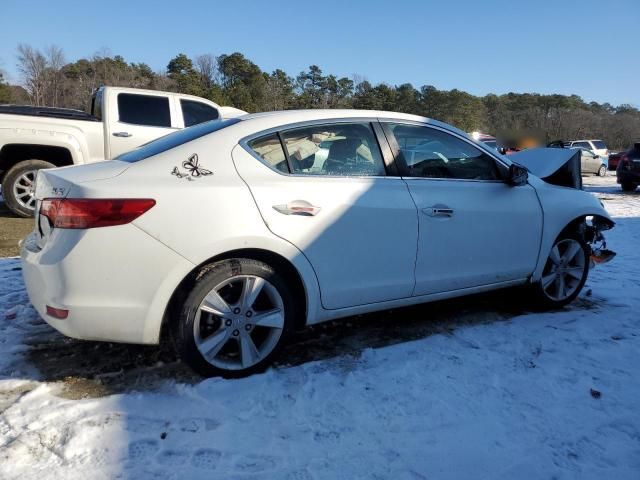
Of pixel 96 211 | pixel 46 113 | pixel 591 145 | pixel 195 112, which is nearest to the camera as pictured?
pixel 96 211

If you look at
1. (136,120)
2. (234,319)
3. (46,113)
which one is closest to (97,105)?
(136,120)

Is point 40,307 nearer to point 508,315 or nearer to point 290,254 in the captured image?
point 290,254

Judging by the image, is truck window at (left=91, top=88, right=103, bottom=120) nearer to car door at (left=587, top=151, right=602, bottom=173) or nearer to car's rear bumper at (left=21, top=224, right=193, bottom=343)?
car's rear bumper at (left=21, top=224, right=193, bottom=343)

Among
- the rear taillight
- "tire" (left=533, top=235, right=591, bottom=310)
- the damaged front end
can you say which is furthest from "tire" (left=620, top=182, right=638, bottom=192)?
the rear taillight

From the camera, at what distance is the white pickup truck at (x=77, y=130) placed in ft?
21.5

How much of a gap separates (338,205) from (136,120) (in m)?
5.75

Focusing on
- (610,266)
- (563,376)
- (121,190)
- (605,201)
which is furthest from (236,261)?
(605,201)

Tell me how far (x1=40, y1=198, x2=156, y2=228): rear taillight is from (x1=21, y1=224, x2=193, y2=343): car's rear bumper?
0.04 meters

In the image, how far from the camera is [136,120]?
7.43 metres

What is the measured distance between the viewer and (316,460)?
2.08 metres

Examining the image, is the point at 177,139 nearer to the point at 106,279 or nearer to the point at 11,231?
the point at 106,279

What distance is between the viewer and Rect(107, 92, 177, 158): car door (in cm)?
716

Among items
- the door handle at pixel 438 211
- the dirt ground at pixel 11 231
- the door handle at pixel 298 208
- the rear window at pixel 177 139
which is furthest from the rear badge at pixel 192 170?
the dirt ground at pixel 11 231

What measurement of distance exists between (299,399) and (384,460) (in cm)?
61
